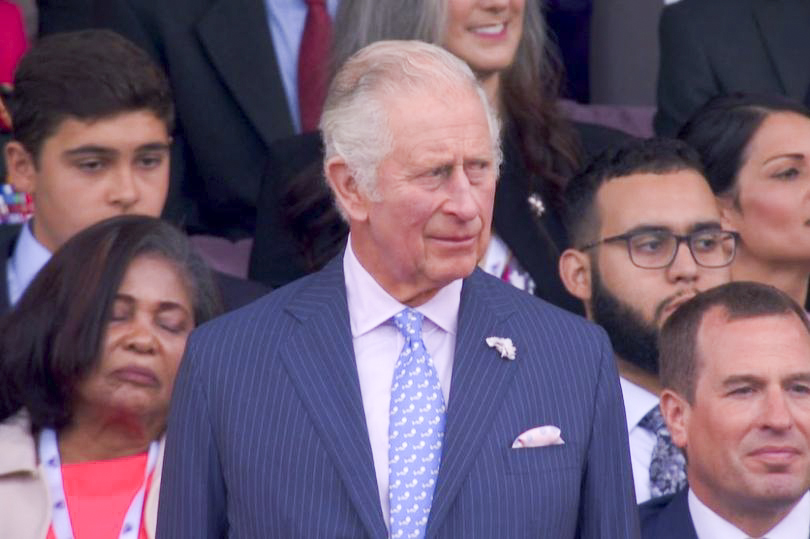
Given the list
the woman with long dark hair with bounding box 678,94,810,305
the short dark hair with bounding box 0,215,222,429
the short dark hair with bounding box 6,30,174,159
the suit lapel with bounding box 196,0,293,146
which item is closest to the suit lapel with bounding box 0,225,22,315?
the short dark hair with bounding box 6,30,174,159

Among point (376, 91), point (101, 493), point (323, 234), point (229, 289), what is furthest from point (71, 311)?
point (376, 91)

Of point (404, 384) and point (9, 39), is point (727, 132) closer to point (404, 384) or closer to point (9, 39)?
point (9, 39)

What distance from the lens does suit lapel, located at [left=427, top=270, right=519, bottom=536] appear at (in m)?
3.40

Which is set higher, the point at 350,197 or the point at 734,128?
the point at 734,128

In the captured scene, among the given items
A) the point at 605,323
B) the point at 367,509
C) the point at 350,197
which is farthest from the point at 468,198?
the point at 605,323

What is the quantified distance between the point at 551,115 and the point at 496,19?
0.33 metres

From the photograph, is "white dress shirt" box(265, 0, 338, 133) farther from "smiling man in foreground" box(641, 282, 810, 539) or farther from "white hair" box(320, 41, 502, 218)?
"white hair" box(320, 41, 502, 218)

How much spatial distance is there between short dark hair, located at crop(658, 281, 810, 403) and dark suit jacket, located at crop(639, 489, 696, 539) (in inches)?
9.6

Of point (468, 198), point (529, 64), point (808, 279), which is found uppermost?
point (529, 64)

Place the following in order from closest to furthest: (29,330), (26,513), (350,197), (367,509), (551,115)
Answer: (367,509) → (350,197) → (26,513) → (29,330) → (551,115)

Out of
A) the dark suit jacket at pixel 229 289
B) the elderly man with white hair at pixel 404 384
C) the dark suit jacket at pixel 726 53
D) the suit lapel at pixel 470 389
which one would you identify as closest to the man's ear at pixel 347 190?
the elderly man with white hair at pixel 404 384

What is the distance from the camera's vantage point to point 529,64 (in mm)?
5793

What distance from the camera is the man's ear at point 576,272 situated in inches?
210

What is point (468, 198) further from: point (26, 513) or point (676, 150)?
point (676, 150)
